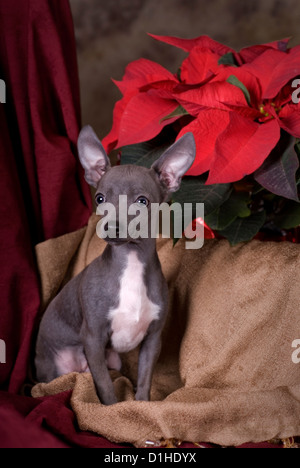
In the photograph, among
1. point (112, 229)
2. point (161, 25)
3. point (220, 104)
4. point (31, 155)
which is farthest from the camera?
point (161, 25)

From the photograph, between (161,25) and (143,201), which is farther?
(161,25)

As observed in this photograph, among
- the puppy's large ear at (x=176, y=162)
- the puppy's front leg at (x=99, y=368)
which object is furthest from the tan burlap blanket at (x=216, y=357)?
the puppy's large ear at (x=176, y=162)

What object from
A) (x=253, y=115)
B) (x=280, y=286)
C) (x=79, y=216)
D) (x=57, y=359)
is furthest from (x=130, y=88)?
(x=57, y=359)

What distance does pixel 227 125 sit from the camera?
105 centimetres

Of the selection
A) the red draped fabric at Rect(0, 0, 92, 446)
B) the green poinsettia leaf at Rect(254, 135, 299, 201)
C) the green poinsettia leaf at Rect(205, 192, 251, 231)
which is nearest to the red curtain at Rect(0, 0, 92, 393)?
the red draped fabric at Rect(0, 0, 92, 446)

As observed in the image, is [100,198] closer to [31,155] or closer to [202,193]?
[202,193]

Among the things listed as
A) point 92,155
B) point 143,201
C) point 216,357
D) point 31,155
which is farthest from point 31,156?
point 216,357

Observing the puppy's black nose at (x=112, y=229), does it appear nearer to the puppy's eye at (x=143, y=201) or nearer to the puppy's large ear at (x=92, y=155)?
the puppy's eye at (x=143, y=201)

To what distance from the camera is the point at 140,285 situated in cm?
116

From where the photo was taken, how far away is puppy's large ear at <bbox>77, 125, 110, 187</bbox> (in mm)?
1114

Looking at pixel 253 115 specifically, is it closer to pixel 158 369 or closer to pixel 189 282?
pixel 189 282

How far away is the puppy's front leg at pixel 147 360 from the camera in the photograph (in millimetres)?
1233

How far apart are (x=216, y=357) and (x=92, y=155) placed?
506 millimetres

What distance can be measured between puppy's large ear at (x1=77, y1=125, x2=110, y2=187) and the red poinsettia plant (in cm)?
6
